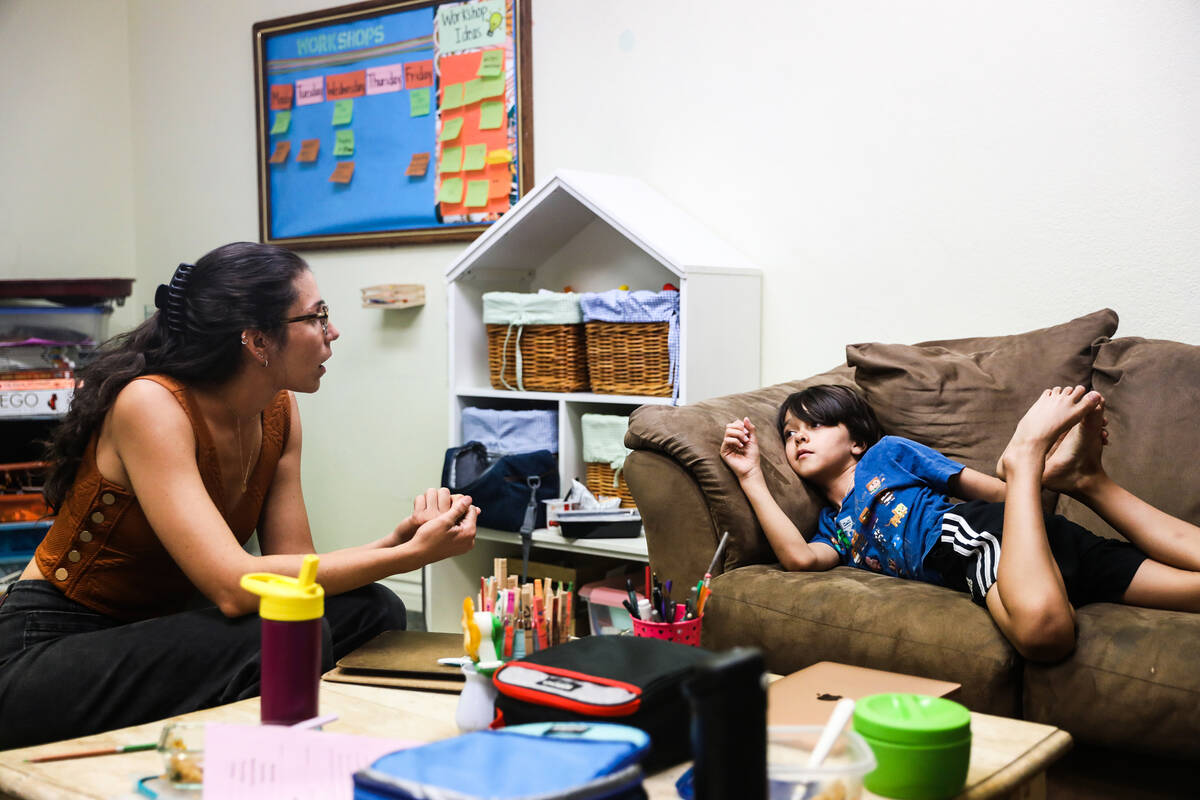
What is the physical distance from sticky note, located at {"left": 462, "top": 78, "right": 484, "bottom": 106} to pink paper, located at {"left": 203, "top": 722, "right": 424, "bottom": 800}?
103 inches

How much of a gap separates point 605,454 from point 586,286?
25.1 inches

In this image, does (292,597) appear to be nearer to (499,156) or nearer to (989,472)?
(989,472)

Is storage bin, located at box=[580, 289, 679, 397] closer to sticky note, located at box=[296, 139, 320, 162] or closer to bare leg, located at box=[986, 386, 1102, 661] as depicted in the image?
bare leg, located at box=[986, 386, 1102, 661]

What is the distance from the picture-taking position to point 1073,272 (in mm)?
2475

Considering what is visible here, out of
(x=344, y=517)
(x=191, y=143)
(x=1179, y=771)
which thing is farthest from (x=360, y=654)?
(x=191, y=143)

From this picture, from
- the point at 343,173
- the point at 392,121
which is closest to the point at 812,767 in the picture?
the point at 392,121

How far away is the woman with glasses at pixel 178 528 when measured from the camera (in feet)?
5.02

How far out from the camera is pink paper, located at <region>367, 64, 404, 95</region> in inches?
139

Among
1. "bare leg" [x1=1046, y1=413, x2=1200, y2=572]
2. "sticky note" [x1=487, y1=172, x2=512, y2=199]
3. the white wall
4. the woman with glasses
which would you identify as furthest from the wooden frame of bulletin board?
"bare leg" [x1=1046, y1=413, x2=1200, y2=572]

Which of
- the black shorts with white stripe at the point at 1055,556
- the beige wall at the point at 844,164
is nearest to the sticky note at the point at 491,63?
the beige wall at the point at 844,164

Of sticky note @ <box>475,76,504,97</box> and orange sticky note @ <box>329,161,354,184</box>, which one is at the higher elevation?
sticky note @ <box>475,76,504,97</box>

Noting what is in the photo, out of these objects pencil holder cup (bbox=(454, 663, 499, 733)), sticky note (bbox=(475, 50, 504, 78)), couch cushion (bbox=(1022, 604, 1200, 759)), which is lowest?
couch cushion (bbox=(1022, 604, 1200, 759))

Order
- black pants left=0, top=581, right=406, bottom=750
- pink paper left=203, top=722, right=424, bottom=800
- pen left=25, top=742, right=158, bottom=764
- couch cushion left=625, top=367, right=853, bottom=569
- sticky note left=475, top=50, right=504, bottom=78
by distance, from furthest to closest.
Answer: sticky note left=475, top=50, right=504, bottom=78 < couch cushion left=625, top=367, right=853, bottom=569 < black pants left=0, top=581, right=406, bottom=750 < pen left=25, top=742, right=158, bottom=764 < pink paper left=203, top=722, right=424, bottom=800

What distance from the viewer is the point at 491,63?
10.9ft
